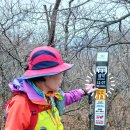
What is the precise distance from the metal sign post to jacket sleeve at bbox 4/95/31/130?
1310mm

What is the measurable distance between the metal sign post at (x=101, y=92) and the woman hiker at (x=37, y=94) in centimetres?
104

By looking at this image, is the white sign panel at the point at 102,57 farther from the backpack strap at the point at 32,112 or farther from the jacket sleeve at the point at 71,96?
the backpack strap at the point at 32,112

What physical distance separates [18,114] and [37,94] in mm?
212

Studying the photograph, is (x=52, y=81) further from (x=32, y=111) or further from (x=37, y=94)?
(x=32, y=111)

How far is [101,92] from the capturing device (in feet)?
11.8

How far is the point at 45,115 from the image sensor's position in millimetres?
2510

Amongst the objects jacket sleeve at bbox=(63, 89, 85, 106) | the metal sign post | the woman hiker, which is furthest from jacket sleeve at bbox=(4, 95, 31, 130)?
the metal sign post

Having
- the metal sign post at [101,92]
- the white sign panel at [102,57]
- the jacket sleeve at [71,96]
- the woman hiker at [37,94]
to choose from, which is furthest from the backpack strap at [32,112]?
the white sign panel at [102,57]

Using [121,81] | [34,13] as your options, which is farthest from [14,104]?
[121,81]

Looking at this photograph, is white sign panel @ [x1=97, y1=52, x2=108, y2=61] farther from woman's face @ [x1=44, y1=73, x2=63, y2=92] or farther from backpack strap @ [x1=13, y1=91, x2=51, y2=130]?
backpack strap @ [x1=13, y1=91, x2=51, y2=130]

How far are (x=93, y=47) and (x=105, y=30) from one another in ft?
1.20

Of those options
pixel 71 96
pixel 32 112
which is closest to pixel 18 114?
pixel 32 112

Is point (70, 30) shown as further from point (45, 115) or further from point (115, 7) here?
point (45, 115)

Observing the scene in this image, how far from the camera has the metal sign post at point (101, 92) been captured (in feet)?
11.8
